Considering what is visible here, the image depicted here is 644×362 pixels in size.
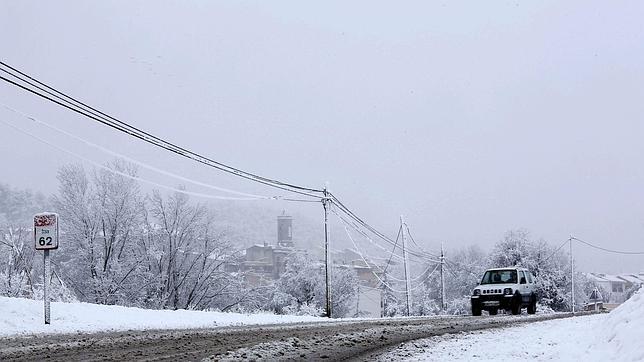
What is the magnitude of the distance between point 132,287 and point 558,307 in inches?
1902

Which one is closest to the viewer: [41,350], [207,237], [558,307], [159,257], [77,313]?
[41,350]

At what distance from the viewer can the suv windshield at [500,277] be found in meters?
26.1

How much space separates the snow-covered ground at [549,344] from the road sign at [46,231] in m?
9.33

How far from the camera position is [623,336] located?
23.4 ft

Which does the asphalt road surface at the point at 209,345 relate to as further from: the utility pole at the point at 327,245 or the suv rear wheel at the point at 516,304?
the utility pole at the point at 327,245

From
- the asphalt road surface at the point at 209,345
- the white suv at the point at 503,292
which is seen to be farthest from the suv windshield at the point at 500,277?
the asphalt road surface at the point at 209,345

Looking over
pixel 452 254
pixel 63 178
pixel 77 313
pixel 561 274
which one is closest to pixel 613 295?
pixel 452 254

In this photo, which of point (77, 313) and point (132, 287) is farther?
point (132, 287)

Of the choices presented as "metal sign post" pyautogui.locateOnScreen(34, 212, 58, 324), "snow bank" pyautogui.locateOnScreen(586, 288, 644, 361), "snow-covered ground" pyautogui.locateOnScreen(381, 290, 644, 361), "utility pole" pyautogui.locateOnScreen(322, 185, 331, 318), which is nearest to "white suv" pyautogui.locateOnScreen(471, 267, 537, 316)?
"utility pole" pyautogui.locateOnScreen(322, 185, 331, 318)

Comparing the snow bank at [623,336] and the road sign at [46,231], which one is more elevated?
the road sign at [46,231]

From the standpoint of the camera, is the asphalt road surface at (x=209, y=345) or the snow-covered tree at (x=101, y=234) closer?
the asphalt road surface at (x=209, y=345)

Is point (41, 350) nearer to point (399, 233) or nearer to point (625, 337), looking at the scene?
point (625, 337)

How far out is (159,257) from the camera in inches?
2277

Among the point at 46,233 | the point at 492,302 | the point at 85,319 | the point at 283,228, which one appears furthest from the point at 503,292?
the point at 283,228
